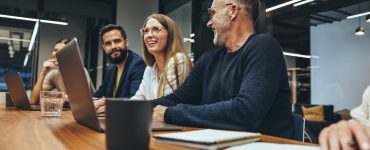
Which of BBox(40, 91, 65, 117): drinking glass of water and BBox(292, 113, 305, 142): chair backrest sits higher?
BBox(40, 91, 65, 117): drinking glass of water

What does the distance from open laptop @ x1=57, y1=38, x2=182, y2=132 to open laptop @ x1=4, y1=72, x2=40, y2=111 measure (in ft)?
2.70

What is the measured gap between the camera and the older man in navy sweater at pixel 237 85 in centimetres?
110

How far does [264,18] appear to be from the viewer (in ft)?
12.8

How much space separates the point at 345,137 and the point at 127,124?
365mm

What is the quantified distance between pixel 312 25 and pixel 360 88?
1.32 metres

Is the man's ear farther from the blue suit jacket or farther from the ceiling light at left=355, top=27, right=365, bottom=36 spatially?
the ceiling light at left=355, top=27, right=365, bottom=36

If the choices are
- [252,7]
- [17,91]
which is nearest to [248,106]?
[252,7]

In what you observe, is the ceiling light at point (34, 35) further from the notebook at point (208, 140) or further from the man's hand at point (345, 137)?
the man's hand at point (345, 137)

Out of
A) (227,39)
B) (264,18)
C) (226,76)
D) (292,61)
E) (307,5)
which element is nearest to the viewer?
Answer: (226,76)

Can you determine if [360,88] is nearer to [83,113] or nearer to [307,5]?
[307,5]

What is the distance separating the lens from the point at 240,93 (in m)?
1.15

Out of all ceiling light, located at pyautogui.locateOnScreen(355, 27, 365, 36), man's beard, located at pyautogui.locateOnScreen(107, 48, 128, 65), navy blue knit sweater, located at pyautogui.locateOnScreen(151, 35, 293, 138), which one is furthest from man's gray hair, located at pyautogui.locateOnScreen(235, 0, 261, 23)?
ceiling light, located at pyautogui.locateOnScreen(355, 27, 365, 36)

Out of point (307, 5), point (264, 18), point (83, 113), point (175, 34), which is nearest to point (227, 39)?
point (175, 34)

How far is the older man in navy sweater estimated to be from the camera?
1.10 metres
